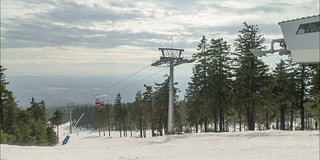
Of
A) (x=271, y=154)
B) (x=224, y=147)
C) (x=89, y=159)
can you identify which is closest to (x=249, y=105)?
(x=224, y=147)

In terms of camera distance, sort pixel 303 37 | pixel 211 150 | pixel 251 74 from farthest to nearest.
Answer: pixel 251 74 → pixel 211 150 → pixel 303 37

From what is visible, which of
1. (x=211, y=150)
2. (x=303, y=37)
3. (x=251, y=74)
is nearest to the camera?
(x=303, y=37)

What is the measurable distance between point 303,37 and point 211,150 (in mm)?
16290

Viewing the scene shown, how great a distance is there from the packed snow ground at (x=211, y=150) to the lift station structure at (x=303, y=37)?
11936mm

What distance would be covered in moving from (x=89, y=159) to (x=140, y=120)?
47.5 metres

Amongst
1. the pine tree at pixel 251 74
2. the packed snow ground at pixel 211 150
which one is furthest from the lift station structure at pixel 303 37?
the pine tree at pixel 251 74

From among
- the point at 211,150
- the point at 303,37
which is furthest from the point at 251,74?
the point at 303,37

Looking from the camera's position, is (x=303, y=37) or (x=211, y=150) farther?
(x=211, y=150)

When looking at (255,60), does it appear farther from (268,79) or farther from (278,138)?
(278,138)

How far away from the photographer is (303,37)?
9570 millimetres

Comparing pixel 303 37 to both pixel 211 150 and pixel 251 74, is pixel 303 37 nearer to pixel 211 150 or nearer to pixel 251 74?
pixel 211 150

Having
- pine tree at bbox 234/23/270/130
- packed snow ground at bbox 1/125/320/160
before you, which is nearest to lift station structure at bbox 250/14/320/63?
packed snow ground at bbox 1/125/320/160

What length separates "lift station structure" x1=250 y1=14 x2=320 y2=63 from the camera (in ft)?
28.1

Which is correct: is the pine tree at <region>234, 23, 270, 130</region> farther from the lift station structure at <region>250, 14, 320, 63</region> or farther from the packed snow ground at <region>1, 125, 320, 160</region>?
the lift station structure at <region>250, 14, 320, 63</region>
